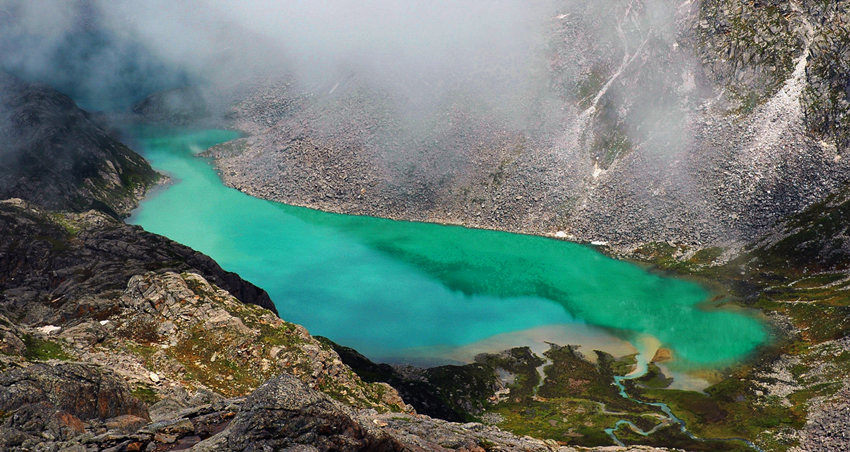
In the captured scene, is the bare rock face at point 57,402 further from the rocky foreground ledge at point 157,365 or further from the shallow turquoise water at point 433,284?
the shallow turquoise water at point 433,284

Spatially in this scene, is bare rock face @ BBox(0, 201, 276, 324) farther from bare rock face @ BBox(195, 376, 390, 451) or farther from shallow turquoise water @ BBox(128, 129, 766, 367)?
bare rock face @ BBox(195, 376, 390, 451)

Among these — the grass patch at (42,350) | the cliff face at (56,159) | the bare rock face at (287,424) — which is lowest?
the bare rock face at (287,424)

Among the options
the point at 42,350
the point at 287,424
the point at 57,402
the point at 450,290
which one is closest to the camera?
the point at 287,424

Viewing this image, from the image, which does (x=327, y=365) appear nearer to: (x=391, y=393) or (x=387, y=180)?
(x=391, y=393)

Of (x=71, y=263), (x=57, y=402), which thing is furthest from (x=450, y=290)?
(x=57, y=402)

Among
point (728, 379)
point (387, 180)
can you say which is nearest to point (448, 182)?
point (387, 180)

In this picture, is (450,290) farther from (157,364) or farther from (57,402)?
(57,402)

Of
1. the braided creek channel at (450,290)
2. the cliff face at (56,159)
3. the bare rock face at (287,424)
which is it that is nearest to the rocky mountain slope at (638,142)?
the braided creek channel at (450,290)
